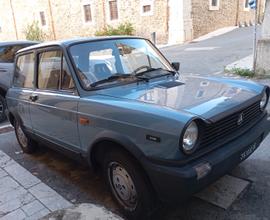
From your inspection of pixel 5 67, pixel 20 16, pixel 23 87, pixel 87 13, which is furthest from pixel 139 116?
pixel 20 16

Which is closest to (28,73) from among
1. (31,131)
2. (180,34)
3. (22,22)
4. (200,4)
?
(31,131)

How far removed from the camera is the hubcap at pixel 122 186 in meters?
2.93

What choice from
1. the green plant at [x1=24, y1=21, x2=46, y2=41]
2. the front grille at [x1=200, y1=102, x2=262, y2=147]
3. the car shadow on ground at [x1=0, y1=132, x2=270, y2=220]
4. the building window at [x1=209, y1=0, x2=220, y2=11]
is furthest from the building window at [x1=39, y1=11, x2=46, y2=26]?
the front grille at [x1=200, y1=102, x2=262, y2=147]

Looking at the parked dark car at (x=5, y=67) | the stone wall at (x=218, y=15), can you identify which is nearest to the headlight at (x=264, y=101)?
the parked dark car at (x=5, y=67)

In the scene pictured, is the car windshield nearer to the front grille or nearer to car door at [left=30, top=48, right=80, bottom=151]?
car door at [left=30, top=48, right=80, bottom=151]

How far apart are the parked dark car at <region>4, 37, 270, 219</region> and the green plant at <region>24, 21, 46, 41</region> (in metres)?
28.1

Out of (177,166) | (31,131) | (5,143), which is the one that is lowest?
(5,143)

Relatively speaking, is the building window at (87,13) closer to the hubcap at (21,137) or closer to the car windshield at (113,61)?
the hubcap at (21,137)

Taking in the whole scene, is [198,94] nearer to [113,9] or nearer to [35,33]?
[113,9]

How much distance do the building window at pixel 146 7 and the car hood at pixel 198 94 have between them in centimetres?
1882

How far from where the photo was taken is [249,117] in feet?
10.3

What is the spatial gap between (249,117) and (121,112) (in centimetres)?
131

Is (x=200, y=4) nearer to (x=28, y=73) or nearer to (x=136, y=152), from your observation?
(x=28, y=73)

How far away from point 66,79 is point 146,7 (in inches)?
772
